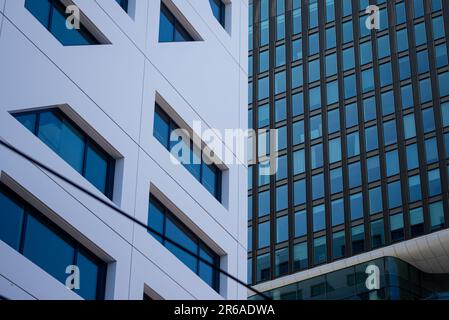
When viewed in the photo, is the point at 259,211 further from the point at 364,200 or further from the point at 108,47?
the point at 108,47

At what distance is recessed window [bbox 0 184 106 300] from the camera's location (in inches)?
878

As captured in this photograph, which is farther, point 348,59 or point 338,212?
point 348,59

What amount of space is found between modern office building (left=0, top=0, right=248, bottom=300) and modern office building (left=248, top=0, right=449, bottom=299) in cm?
4211

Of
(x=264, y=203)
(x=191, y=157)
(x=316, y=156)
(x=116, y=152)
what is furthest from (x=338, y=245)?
(x=116, y=152)

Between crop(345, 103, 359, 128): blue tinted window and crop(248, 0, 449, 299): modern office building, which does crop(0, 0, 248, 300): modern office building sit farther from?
crop(345, 103, 359, 128): blue tinted window

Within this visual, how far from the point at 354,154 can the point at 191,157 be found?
168 feet

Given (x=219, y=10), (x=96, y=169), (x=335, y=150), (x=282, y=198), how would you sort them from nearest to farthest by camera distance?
1. (x=96, y=169)
2. (x=219, y=10)
3. (x=335, y=150)
4. (x=282, y=198)

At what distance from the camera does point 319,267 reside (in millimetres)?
77188

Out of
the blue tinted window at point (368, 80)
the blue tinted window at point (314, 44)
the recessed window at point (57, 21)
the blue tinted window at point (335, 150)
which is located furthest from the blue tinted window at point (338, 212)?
the recessed window at point (57, 21)

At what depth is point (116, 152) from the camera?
Result: 26359mm

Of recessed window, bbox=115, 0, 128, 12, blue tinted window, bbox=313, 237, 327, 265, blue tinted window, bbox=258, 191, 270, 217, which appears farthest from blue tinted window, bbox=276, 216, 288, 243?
recessed window, bbox=115, 0, 128, 12

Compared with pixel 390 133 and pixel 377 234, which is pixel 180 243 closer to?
pixel 377 234
